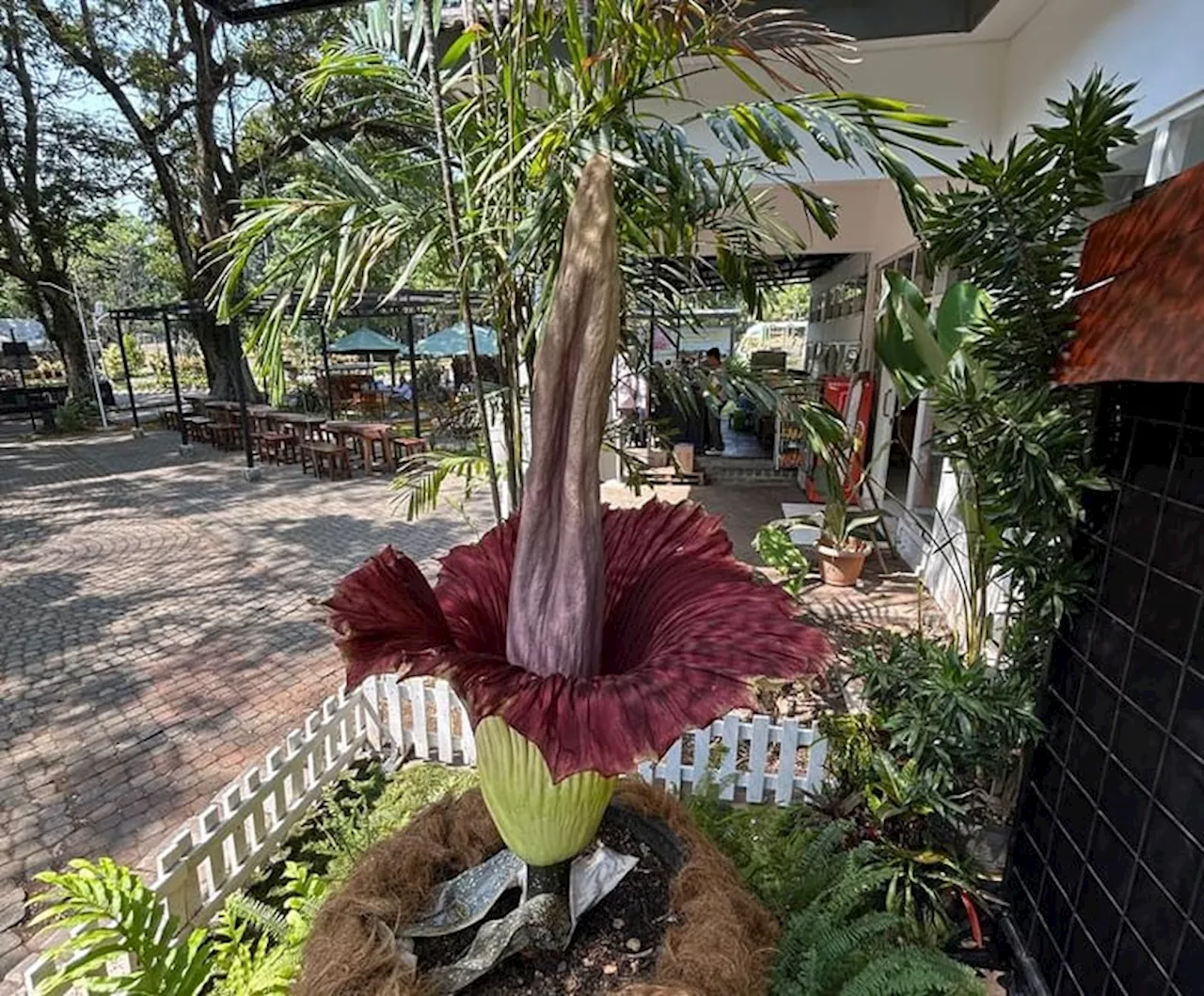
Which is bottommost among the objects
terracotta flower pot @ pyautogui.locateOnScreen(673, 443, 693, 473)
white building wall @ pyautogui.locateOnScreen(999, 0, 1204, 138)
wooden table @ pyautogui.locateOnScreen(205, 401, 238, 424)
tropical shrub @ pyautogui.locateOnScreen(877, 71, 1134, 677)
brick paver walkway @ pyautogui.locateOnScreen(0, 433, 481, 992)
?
brick paver walkway @ pyautogui.locateOnScreen(0, 433, 481, 992)

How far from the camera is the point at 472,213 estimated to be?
1.72 m

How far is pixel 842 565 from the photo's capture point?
412 cm

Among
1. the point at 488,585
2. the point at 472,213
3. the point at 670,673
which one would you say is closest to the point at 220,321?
the point at 472,213

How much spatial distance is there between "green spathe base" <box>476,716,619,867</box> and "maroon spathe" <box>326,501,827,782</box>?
12cm

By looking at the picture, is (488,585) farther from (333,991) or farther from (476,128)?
(476,128)

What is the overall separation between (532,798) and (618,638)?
0.71 ft

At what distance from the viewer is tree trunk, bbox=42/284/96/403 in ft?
40.7

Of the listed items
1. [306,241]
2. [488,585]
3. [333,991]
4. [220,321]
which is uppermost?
[306,241]

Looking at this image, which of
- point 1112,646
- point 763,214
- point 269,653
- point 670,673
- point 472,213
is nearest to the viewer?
point 670,673

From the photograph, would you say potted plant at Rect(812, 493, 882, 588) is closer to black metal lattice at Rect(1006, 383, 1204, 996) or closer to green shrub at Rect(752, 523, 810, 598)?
green shrub at Rect(752, 523, 810, 598)

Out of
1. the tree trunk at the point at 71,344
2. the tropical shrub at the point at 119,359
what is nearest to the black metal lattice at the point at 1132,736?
the tree trunk at the point at 71,344

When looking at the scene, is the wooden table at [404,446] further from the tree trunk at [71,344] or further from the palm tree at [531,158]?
the tree trunk at [71,344]

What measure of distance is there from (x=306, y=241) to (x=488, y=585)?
1.40 meters

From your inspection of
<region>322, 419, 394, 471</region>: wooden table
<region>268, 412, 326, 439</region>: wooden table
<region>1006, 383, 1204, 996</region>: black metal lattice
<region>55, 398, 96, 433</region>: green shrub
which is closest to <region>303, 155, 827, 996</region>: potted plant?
<region>1006, 383, 1204, 996</region>: black metal lattice
